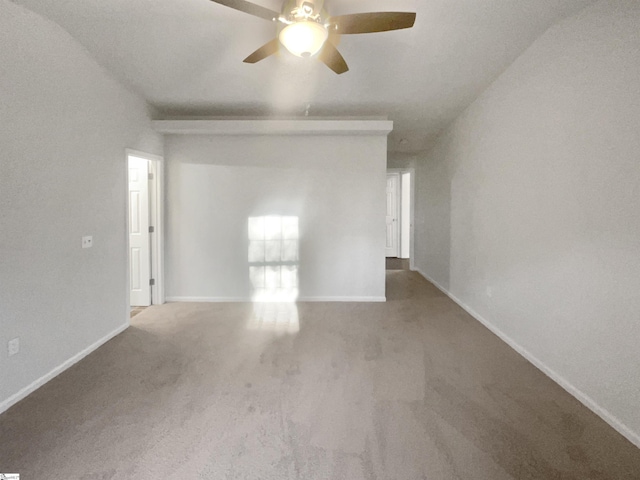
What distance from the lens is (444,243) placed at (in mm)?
5457

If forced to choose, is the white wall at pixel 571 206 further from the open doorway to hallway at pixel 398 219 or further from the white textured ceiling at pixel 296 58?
the open doorway to hallway at pixel 398 219

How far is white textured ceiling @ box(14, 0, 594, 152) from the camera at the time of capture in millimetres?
2391

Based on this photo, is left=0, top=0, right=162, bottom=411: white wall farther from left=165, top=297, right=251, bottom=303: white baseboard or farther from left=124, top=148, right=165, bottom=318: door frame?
left=165, top=297, right=251, bottom=303: white baseboard

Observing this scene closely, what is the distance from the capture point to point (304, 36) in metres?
2.10

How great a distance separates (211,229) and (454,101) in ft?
11.8

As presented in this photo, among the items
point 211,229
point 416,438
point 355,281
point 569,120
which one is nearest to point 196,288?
point 211,229

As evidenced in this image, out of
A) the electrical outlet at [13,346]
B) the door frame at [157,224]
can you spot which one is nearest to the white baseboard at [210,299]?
the door frame at [157,224]

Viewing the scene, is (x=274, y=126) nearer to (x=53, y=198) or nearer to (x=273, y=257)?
(x=273, y=257)

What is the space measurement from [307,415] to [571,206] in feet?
7.65

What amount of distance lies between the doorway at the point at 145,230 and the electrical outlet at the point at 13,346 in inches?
89.3

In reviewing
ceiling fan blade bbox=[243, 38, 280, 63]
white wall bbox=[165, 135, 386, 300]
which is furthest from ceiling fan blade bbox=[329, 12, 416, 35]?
white wall bbox=[165, 135, 386, 300]

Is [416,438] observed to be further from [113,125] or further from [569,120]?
[113,125]

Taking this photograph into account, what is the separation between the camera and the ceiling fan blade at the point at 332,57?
239 cm

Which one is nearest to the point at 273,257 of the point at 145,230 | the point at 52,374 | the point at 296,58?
the point at 145,230
